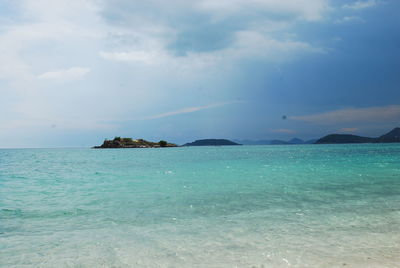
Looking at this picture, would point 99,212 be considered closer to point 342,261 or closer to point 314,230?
point 314,230

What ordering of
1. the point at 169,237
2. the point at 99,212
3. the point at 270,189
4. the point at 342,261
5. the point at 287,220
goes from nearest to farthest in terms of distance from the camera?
1. the point at 342,261
2. the point at 169,237
3. the point at 287,220
4. the point at 99,212
5. the point at 270,189

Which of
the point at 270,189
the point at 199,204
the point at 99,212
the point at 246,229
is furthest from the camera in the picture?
the point at 270,189

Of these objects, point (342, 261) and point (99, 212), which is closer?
point (342, 261)

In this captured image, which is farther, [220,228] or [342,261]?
[220,228]

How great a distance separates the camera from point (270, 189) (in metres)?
21.2

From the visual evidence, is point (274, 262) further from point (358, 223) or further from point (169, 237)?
point (358, 223)

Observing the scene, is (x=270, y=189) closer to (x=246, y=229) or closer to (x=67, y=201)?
(x=246, y=229)

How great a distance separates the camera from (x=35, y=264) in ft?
26.8

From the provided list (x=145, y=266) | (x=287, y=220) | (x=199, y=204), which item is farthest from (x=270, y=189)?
(x=145, y=266)

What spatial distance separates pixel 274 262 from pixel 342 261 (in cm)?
179

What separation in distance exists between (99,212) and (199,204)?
518 centimetres

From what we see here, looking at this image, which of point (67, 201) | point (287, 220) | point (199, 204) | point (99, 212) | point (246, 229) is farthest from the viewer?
point (67, 201)

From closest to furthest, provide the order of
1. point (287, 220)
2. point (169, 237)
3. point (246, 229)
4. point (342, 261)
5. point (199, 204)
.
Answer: point (342, 261) < point (169, 237) < point (246, 229) < point (287, 220) < point (199, 204)

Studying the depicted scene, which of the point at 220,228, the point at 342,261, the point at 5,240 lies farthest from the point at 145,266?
the point at 5,240
